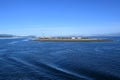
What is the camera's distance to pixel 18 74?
23188mm

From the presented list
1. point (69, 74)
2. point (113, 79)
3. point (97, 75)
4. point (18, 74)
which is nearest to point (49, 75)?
point (69, 74)

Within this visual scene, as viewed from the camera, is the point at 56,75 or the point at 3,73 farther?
the point at 3,73

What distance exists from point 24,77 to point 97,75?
8731 mm

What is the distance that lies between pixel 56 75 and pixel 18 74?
4.93 m

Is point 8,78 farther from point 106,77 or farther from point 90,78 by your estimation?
point 106,77

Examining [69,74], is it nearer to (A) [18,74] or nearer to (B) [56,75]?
(B) [56,75]

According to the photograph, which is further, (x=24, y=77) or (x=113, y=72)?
(x=113, y=72)

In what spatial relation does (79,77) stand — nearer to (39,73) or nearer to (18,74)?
(39,73)

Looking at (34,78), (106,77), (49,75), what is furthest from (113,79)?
(34,78)

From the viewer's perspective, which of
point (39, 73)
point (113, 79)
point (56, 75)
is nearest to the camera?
point (113, 79)

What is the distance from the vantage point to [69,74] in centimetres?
2277

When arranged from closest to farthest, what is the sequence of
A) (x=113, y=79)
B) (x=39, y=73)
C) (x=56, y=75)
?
(x=113, y=79) → (x=56, y=75) → (x=39, y=73)

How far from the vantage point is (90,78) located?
2078cm

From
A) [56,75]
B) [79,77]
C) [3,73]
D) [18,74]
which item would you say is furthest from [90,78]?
[3,73]
